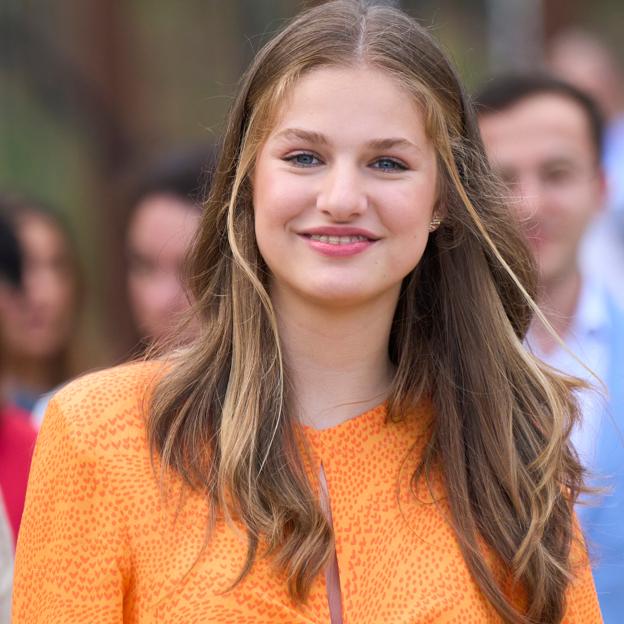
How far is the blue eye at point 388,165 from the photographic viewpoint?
9.28 ft

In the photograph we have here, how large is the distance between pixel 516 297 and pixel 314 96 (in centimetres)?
70

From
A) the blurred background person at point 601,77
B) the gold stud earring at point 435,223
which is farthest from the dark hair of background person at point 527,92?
the blurred background person at point 601,77

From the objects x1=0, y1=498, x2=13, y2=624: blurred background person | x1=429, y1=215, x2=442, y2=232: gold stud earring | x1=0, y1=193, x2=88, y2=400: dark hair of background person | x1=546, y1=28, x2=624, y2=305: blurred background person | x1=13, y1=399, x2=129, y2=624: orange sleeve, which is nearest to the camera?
x1=13, y1=399, x2=129, y2=624: orange sleeve

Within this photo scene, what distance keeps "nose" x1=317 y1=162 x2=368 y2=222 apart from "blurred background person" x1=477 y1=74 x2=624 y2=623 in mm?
1208

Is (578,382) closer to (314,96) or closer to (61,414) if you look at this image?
(314,96)

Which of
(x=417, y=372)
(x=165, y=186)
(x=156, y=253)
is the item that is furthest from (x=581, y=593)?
(x=165, y=186)

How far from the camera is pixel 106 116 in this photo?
788cm

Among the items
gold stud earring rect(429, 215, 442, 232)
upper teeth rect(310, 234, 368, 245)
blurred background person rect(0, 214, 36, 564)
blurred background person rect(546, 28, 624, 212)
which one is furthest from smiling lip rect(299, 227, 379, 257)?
blurred background person rect(546, 28, 624, 212)

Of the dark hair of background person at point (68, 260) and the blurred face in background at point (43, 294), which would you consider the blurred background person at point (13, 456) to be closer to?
the blurred face in background at point (43, 294)

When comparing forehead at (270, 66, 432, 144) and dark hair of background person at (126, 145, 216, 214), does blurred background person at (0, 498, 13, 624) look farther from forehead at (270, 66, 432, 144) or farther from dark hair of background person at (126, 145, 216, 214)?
dark hair of background person at (126, 145, 216, 214)

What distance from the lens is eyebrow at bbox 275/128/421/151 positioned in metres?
2.78

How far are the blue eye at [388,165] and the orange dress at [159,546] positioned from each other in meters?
0.52

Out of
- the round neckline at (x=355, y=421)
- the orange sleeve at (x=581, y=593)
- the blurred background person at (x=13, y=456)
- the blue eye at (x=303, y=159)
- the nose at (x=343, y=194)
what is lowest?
the blurred background person at (x=13, y=456)

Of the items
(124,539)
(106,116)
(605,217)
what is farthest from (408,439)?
(106,116)
